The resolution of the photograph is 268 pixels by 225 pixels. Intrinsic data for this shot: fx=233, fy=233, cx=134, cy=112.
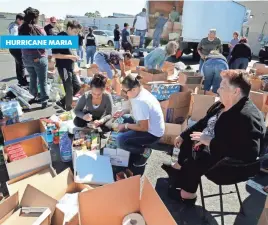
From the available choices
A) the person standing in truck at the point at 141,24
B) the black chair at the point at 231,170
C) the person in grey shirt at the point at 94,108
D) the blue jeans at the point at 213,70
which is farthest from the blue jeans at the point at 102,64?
the person standing in truck at the point at 141,24

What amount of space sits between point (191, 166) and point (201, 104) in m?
1.46

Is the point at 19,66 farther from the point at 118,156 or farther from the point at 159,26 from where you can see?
the point at 159,26

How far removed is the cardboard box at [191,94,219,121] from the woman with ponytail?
8.04 feet

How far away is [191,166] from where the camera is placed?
1.94 metres

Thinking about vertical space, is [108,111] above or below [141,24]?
below

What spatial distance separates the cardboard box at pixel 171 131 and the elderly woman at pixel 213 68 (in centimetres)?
145

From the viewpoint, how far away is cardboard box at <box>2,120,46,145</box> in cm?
258

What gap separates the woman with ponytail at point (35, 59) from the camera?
3439 mm

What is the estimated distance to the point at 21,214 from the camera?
5.32 ft

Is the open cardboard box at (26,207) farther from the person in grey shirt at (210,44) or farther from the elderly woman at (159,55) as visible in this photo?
the person in grey shirt at (210,44)

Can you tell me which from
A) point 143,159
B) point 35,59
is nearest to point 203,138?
point 143,159

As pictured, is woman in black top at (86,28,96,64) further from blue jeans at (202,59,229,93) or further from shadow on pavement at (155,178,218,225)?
shadow on pavement at (155,178,218,225)

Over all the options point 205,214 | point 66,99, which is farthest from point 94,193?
point 66,99

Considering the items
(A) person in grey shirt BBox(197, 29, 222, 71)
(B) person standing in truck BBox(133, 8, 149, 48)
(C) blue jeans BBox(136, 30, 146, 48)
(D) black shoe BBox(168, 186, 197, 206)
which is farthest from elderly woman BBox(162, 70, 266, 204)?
(C) blue jeans BBox(136, 30, 146, 48)
